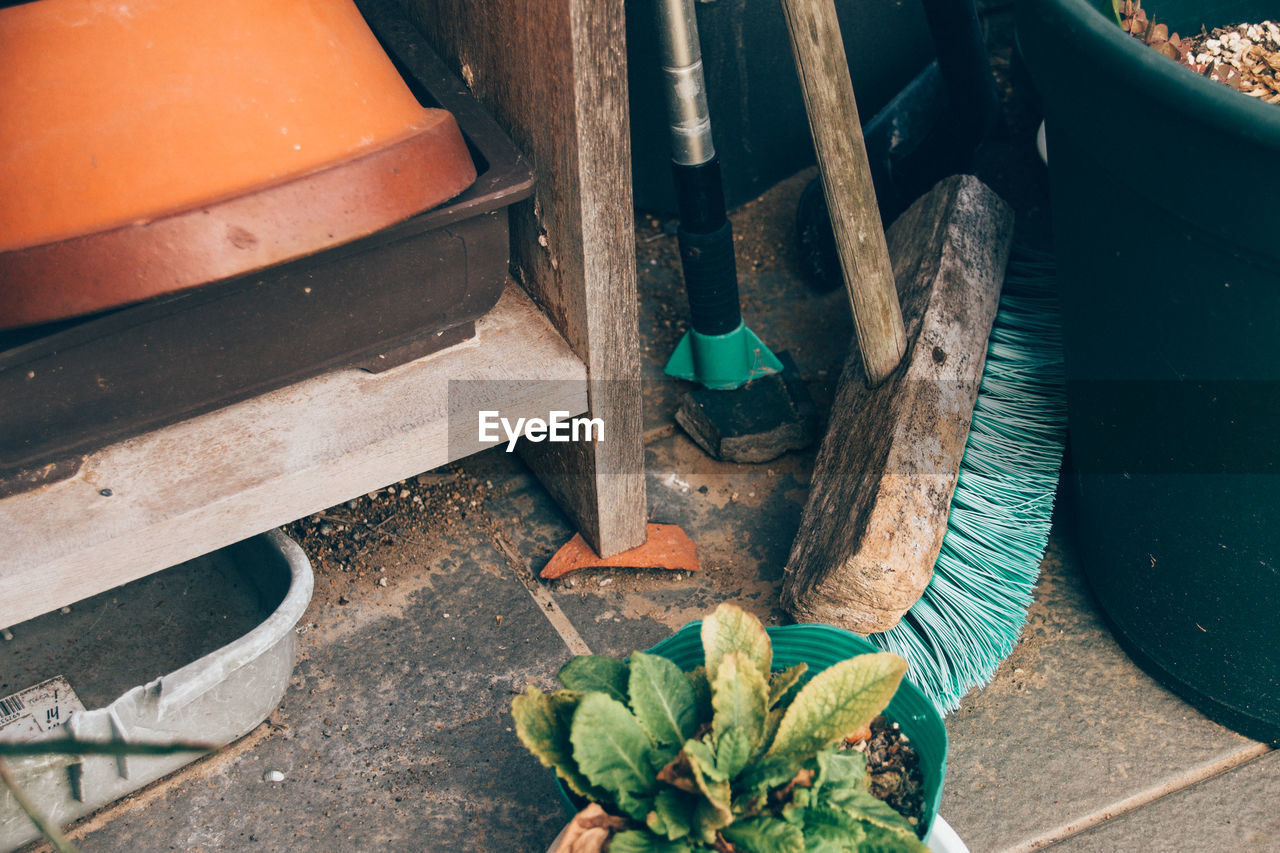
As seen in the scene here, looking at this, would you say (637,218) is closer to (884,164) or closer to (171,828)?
(884,164)

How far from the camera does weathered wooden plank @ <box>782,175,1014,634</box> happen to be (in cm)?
106

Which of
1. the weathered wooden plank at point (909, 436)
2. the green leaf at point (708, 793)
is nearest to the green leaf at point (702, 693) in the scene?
the green leaf at point (708, 793)

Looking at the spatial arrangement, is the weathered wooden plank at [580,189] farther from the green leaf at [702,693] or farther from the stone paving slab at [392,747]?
the green leaf at [702,693]

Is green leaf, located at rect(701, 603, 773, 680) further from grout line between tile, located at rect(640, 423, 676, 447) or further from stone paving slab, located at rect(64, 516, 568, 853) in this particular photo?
grout line between tile, located at rect(640, 423, 676, 447)

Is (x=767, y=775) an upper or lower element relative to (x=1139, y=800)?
upper

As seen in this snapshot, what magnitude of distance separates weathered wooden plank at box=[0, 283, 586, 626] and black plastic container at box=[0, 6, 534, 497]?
3 centimetres

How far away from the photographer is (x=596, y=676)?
85 cm

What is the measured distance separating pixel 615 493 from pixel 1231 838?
0.82m

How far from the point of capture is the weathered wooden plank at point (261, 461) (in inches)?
36.9

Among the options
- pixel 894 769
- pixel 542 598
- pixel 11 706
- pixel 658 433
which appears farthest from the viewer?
pixel 658 433

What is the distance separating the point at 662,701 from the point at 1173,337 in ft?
2.03

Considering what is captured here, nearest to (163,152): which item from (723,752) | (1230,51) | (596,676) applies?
(596,676)

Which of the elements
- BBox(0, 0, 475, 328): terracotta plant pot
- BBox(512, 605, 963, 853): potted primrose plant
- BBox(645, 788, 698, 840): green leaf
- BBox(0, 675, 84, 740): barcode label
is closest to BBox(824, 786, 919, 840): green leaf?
BBox(512, 605, 963, 853): potted primrose plant

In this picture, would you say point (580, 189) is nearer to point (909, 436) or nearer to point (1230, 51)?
point (909, 436)
